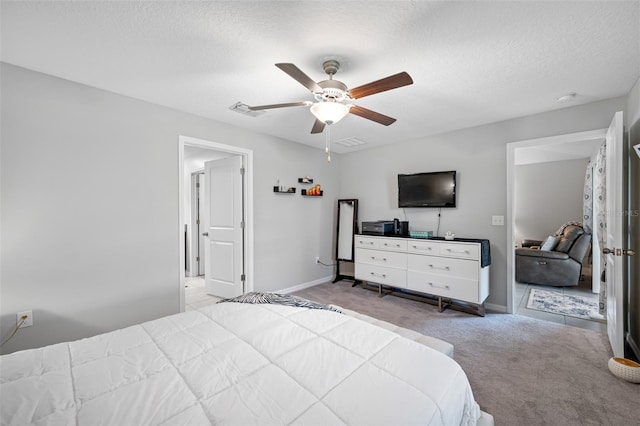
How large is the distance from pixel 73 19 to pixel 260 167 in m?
2.38

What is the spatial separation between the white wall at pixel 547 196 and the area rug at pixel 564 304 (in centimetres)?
235

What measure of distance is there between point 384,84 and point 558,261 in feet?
14.1

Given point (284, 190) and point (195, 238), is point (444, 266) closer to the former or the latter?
point (284, 190)

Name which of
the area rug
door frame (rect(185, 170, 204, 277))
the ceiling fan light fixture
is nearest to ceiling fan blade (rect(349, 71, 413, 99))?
the ceiling fan light fixture

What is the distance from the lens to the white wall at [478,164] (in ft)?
9.77

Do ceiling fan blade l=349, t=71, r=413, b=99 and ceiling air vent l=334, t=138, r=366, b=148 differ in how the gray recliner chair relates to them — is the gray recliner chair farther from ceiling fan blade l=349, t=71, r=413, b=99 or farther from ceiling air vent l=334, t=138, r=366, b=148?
ceiling fan blade l=349, t=71, r=413, b=99

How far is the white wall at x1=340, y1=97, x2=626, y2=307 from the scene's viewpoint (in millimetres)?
2977

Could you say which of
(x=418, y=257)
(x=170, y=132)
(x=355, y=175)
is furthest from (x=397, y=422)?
(x=355, y=175)

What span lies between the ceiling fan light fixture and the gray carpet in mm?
2226

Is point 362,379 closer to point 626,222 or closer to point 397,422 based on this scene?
point 397,422

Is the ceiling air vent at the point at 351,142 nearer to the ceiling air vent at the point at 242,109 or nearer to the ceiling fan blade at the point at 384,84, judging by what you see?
the ceiling air vent at the point at 242,109

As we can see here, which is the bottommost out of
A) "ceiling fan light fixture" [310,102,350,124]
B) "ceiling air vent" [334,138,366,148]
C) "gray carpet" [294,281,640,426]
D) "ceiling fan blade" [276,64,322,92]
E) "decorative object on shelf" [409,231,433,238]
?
"gray carpet" [294,281,640,426]

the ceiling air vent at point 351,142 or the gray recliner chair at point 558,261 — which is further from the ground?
the ceiling air vent at point 351,142

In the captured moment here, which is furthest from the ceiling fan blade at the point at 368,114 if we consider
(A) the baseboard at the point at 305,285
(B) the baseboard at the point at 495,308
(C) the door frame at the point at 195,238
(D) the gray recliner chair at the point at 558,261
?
(C) the door frame at the point at 195,238
